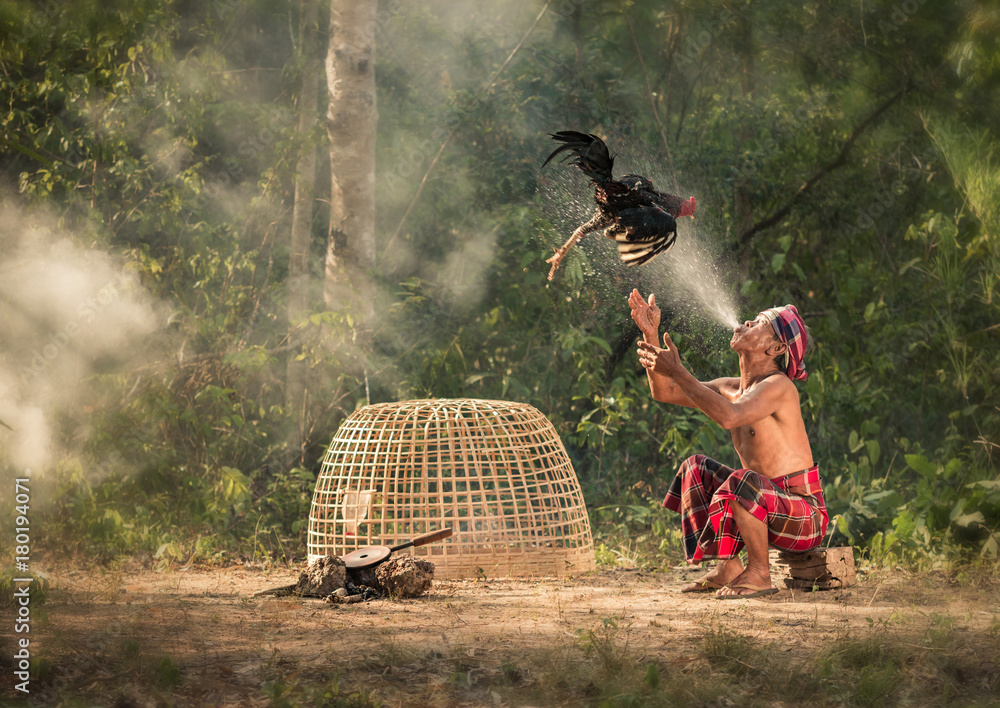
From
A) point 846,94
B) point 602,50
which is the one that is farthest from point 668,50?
point 846,94

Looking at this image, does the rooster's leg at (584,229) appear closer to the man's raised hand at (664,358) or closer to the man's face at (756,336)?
the man's raised hand at (664,358)

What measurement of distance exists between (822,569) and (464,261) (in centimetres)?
390

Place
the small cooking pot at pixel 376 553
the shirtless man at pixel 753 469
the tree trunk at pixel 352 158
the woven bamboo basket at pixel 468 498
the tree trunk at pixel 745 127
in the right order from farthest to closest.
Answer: the tree trunk at pixel 745 127 < the tree trunk at pixel 352 158 < the woven bamboo basket at pixel 468 498 < the small cooking pot at pixel 376 553 < the shirtless man at pixel 753 469

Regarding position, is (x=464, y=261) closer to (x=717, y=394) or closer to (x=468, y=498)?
(x=468, y=498)

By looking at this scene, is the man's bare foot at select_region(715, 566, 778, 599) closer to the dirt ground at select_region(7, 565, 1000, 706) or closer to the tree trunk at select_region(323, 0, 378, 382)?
the dirt ground at select_region(7, 565, 1000, 706)

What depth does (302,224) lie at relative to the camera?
7.48 metres

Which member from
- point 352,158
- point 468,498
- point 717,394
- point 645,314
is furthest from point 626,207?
point 352,158

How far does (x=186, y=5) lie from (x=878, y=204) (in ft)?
19.1

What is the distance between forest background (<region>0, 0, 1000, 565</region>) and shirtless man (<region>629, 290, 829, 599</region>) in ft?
4.72

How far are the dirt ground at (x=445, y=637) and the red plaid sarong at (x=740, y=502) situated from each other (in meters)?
0.27

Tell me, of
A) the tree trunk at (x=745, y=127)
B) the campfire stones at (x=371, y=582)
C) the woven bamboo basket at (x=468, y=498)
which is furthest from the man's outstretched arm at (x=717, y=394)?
the tree trunk at (x=745, y=127)

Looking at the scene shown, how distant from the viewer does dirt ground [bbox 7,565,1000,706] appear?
2818mm

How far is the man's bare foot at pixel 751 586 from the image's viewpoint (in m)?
4.29

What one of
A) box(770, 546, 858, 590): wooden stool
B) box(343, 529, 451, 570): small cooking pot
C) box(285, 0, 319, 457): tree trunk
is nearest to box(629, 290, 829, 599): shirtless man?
box(770, 546, 858, 590): wooden stool
